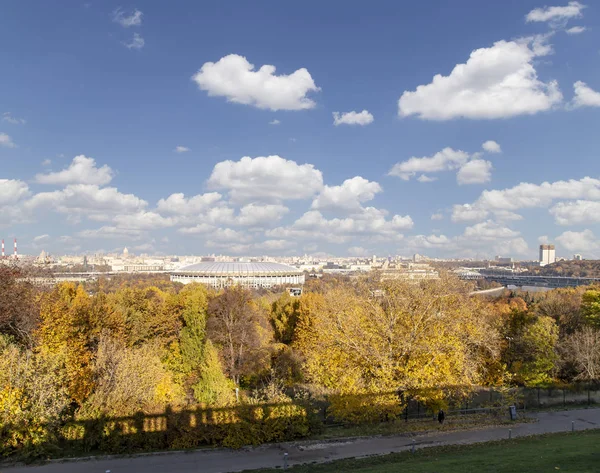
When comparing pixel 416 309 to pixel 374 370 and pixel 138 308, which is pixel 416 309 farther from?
pixel 138 308

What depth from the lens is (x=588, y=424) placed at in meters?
22.2

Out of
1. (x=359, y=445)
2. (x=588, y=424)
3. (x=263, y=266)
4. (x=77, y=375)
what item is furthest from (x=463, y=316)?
(x=263, y=266)

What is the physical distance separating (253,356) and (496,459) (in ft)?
75.4

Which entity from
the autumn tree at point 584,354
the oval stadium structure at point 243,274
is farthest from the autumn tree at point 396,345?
the oval stadium structure at point 243,274

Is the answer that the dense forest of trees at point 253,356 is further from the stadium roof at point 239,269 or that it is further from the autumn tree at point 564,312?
the stadium roof at point 239,269

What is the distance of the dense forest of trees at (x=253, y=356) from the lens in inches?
754

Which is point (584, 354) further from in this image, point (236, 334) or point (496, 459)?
point (236, 334)

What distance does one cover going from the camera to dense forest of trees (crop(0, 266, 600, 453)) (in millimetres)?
19141

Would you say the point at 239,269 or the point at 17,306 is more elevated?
the point at 17,306

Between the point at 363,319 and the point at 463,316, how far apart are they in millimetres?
5910

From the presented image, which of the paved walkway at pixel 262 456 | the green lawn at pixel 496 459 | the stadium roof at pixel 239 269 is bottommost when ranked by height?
the paved walkway at pixel 262 456

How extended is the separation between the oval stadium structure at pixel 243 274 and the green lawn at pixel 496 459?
11275cm

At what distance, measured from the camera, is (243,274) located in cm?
13850

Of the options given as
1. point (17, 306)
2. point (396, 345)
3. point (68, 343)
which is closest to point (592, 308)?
point (396, 345)
